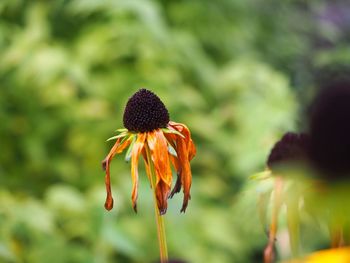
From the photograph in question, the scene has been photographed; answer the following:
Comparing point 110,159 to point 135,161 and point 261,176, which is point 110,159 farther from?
point 261,176

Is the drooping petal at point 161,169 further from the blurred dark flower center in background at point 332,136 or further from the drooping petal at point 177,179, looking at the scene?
the blurred dark flower center in background at point 332,136

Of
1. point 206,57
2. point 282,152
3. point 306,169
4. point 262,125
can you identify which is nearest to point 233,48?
point 206,57

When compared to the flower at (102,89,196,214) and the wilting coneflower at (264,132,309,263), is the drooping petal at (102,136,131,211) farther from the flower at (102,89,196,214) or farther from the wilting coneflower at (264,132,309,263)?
the wilting coneflower at (264,132,309,263)

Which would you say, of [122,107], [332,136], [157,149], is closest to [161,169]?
[157,149]

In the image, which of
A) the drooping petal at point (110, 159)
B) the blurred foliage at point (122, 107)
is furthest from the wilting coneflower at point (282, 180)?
the blurred foliage at point (122, 107)

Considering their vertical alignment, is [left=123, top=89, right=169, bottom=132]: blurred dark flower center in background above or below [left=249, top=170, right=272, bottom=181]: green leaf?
above

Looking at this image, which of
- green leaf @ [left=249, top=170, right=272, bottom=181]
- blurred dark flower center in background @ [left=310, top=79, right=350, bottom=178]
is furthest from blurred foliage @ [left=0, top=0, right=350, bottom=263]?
blurred dark flower center in background @ [left=310, top=79, right=350, bottom=178]
